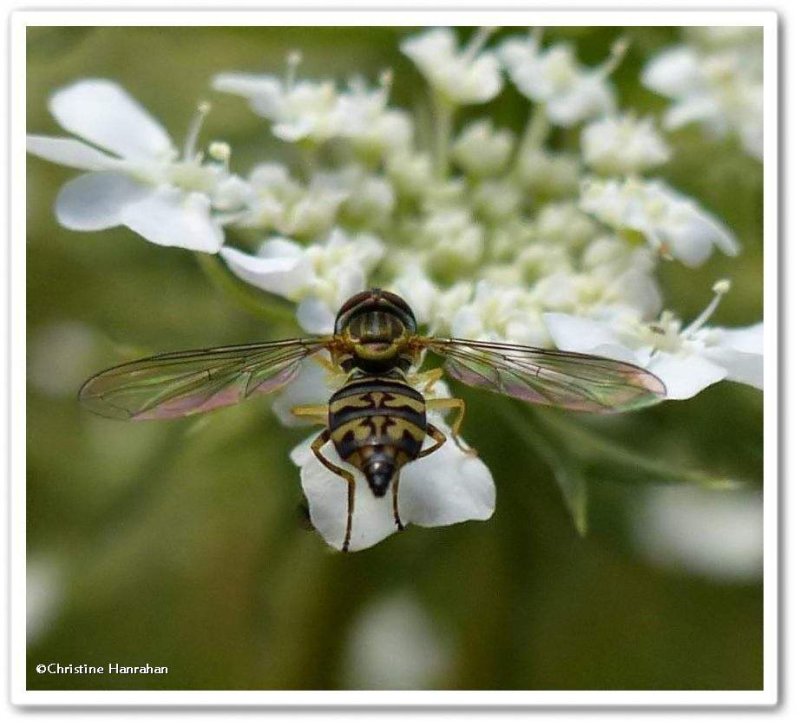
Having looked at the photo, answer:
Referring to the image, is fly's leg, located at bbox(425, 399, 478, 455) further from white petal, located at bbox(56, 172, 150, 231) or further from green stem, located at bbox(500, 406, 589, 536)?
white petal, located at bbox(56, 172, 150, 231)

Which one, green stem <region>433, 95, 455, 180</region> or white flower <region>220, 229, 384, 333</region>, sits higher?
green stem <region>433, 95, 455, 180</region>

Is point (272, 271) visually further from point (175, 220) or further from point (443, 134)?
point (443, 134)

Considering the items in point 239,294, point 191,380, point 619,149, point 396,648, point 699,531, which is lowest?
point 396,648

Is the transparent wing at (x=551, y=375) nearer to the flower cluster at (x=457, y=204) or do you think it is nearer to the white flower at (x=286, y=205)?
the flower cluster at (x=457, y=204)

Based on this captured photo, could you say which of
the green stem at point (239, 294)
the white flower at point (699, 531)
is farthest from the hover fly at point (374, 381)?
the white flower at point (699, 531)

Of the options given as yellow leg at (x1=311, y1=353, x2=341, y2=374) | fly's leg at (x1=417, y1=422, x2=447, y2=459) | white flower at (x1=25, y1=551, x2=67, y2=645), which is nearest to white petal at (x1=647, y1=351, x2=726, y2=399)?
fly's leg at (x1=417, y1=422, x2=447, y2=459)

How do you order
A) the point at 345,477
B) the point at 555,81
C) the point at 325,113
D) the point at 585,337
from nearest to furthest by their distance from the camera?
the point at 345,477, the point at 585,337, the point at 325,113, the point at 555,81

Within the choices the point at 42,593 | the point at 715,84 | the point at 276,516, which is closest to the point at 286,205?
the point at 276,516
